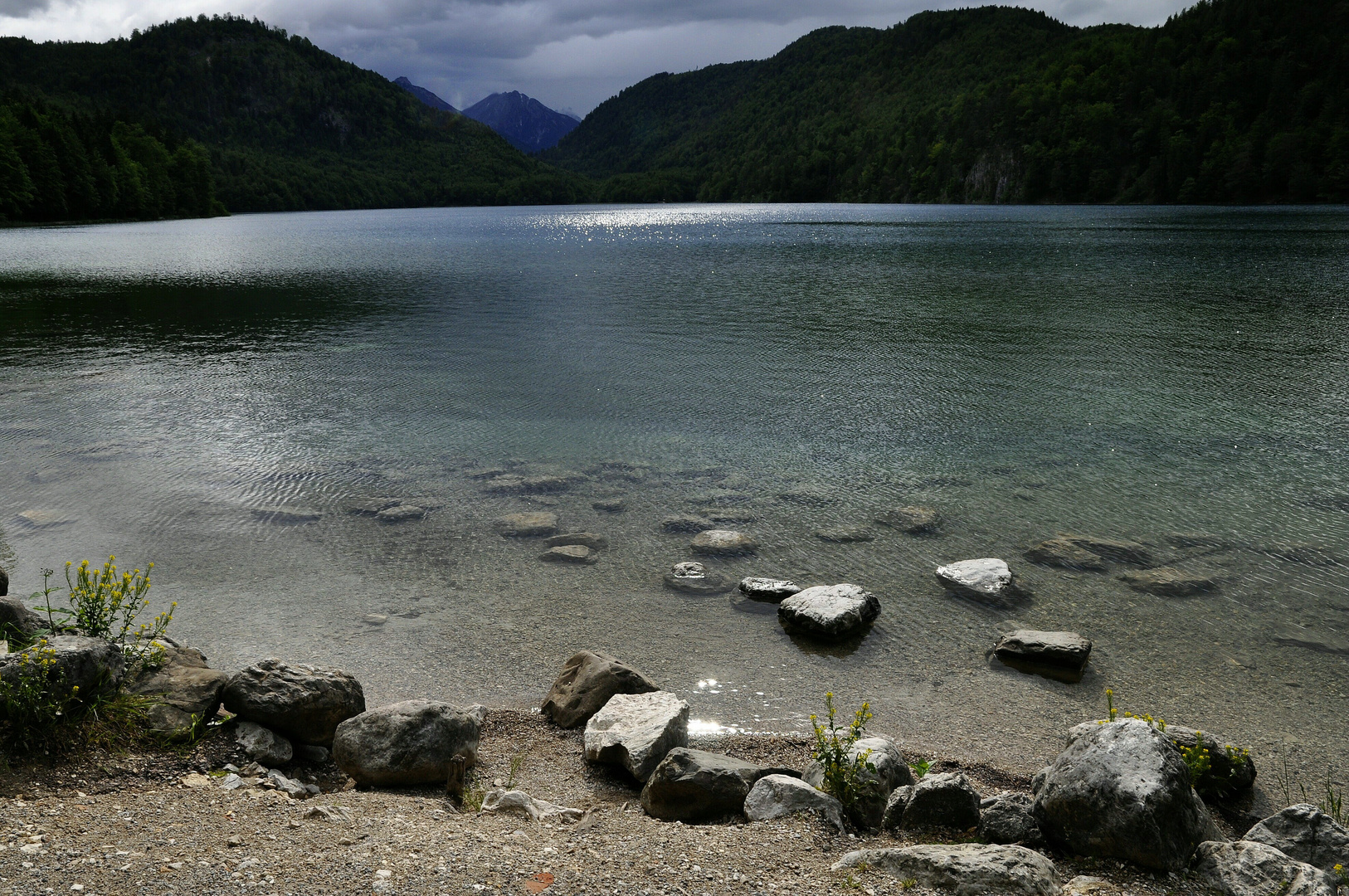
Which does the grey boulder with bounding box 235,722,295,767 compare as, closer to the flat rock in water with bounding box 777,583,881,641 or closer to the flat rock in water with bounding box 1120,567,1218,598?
the flat rock in water with bounding box 777,583,881,641

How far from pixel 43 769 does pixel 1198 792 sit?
7.72 meters

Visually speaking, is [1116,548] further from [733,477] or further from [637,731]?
[637,731]

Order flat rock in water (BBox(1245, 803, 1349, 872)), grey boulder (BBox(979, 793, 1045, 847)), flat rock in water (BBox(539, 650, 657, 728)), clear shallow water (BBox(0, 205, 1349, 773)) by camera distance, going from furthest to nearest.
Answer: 1. clear shallow water (BBox(0, 205, 1349, 773))
2. flat rock in water (BBox(539, 650, 657, 728))
3. grey boulder (BBox(979, 793, 1045, 847))
4. flat rock in water (BBox(1245, 803, 1349, 872))

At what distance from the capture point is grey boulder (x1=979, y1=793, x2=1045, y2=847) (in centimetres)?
484

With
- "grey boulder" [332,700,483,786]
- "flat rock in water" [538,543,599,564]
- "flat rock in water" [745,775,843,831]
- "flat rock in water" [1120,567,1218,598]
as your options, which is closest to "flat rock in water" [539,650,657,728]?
"grey boulder" [332,700,483,786]

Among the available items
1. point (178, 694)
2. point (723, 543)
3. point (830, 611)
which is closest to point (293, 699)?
point (178, 694)

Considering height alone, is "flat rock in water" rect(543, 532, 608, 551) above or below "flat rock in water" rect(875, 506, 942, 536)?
below

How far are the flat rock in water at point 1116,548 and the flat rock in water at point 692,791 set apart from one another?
6815mm

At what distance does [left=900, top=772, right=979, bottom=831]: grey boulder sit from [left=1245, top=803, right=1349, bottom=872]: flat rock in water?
5.16 ft

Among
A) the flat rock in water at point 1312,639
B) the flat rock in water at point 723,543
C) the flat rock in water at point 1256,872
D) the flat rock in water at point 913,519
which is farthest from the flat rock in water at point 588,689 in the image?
the flat rock in water at point 1312,639

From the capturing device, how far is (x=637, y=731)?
602 centimetres

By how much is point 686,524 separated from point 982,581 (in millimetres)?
4002

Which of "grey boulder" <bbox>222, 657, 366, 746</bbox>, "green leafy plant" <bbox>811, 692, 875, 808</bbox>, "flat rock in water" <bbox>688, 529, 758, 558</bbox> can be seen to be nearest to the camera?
"green leafy plant" <bbox>811, 692, 875, 808</bbox>

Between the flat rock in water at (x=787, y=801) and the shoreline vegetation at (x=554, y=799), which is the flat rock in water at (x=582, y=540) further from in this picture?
the flat rock in water at (x=787, y=801)
